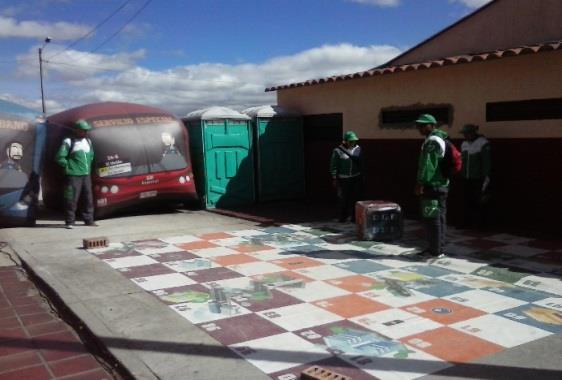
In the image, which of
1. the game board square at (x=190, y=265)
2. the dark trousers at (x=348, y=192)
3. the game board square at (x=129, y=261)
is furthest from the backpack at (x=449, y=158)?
the game board square at (x=129, y=261)

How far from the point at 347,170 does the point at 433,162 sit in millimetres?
3013

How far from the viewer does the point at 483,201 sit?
8.84 m

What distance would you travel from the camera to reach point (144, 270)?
684 cm

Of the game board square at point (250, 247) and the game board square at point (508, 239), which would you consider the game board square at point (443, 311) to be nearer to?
the game board square at point (250, 247)

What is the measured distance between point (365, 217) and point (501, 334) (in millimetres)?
3806

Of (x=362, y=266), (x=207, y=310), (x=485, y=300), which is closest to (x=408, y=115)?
(x=362, y=266)

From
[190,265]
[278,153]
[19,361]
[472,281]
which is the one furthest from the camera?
[278,153]

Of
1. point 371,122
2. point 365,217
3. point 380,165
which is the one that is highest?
point 371,122

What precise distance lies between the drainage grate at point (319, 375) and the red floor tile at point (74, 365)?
1679 millimetres

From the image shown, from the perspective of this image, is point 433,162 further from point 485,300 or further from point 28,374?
point 28,374

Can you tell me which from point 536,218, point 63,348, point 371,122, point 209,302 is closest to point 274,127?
point 371,122

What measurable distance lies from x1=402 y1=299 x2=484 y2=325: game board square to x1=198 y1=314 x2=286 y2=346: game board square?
1367 millimetres

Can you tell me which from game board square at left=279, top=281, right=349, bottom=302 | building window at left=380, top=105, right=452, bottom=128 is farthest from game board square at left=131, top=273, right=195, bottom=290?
building window at left=380, top=105, right=452, bottom=128

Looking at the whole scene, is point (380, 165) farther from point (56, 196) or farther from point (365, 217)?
point (56, 196)
